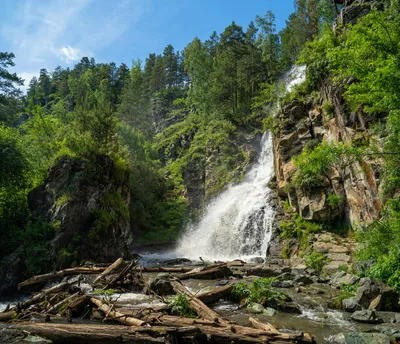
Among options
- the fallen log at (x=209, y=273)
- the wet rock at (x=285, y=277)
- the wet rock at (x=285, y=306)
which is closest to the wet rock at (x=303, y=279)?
the wet rock at (x=285, y=277)

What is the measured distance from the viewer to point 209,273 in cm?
1625

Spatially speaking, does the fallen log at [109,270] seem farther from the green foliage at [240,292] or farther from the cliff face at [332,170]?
the cliff face at [332,170]

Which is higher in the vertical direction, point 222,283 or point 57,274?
point 57,274

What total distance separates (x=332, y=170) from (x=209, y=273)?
1241 centimetres

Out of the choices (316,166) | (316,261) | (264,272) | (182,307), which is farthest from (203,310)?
(316,261)

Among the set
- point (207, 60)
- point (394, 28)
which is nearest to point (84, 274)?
point (394, 28)

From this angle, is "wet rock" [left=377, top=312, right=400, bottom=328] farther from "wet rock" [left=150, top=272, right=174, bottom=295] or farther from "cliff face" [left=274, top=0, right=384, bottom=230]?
"cliff face" [left=274, top=0, right=384, bottom=230]

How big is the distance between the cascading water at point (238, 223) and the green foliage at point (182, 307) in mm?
17506

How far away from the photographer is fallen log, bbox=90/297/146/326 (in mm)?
7634

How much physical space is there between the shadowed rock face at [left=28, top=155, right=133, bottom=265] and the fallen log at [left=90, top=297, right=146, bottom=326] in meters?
10.1

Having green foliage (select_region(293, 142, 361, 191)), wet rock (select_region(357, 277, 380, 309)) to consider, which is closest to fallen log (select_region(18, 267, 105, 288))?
green foliage (select_region(293, 142, 361, 191))

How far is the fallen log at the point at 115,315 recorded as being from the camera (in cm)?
763

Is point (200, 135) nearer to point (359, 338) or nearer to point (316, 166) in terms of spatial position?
point (316, 166)

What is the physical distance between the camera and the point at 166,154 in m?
52.7
